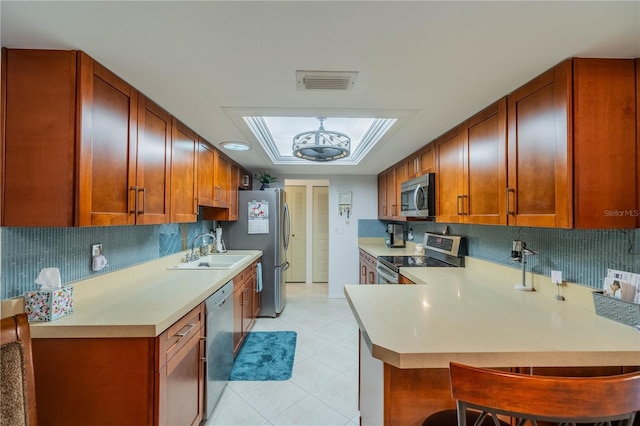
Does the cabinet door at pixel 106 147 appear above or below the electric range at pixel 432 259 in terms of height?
above

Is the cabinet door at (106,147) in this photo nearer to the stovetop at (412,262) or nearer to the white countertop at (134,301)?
the white countertop at (134,301)

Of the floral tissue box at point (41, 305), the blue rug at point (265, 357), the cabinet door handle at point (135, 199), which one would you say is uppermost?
the cabinet door handle at point (135, 199)

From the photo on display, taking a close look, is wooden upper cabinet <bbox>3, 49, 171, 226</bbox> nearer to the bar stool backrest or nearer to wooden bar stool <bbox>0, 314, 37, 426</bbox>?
wooden bar stool <bbox>0, 314, 37, 426</bbox>

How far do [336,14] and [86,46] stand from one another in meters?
1.08

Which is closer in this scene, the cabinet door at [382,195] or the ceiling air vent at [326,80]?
the ceiling air vent at [326,80]

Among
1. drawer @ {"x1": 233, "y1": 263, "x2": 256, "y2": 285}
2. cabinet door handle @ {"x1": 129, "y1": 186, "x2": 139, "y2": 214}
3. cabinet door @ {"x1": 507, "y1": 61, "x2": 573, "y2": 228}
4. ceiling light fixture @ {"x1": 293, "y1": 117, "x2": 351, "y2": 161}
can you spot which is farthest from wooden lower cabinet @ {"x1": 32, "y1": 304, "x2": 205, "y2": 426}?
cabinet door @ {"x1": 507, "y1": 61, "x2": 573, "y2": 228}

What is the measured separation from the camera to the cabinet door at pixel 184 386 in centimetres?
126

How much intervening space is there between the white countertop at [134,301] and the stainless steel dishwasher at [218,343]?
0.34 feet

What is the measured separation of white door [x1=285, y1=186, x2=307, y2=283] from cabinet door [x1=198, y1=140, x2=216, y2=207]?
2.79 meters

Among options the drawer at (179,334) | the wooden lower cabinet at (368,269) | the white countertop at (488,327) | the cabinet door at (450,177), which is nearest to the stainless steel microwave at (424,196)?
the cabinet door at (450,177)

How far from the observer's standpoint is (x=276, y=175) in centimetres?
450

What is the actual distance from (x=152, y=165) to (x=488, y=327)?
6.75 ft

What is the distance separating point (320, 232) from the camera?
18.0ft

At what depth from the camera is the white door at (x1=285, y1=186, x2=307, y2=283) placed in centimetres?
547
